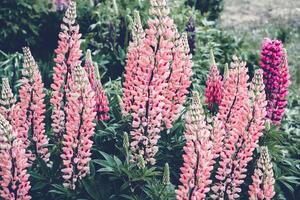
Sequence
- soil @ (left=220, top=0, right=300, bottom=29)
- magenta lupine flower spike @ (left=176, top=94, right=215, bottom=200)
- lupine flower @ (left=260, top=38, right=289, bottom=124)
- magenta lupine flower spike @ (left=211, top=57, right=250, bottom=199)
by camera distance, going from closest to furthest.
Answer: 1. magenta lupine flower spike @ (left=176, top=94, right=215, bottom=200)
2. magenta lupine flower spike @ (left=211, top=57, right=250, bottom=199)
3. lupine flower @ (left=260, top=38, right=289, bottom=124)
4. soil @ (left=220, top=0, right=300, bottom=29)

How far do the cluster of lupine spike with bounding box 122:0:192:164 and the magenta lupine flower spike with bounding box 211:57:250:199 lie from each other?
41 cm

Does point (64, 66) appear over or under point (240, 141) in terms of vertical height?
over

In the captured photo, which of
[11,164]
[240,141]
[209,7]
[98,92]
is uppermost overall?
[209,7]

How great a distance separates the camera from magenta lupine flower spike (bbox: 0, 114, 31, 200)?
3797mm

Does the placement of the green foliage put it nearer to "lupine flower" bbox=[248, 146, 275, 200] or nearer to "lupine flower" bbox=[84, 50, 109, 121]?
"lupine flower" bbox=[84, 50, 109, 121]

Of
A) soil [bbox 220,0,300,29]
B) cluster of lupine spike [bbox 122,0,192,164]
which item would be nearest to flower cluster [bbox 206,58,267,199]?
cluster of lupine spike [bbox 122,0,192,164]

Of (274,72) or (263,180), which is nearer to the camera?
(263,180)

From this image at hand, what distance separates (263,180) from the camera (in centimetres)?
402

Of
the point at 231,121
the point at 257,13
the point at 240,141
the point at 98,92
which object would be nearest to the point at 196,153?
the point at 240,141

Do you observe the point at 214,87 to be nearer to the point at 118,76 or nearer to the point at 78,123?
the point at 78,123

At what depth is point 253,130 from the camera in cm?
412

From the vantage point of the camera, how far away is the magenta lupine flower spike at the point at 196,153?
12.1 ft

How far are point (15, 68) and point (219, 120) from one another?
365 cm

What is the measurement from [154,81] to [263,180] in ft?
3.26
